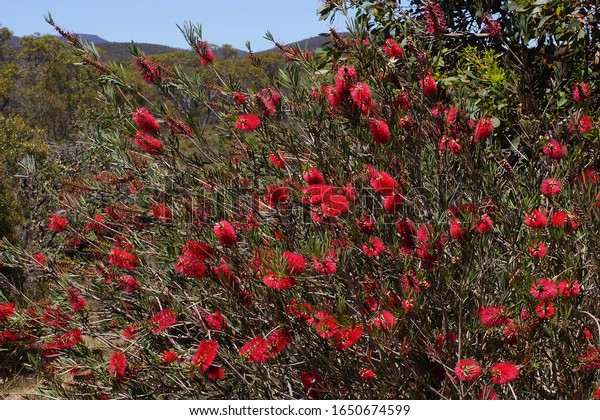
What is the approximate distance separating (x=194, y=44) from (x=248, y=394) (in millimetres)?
1439

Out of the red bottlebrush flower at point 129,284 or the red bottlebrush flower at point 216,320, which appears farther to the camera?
the red bottlebrush flower at point 129,284

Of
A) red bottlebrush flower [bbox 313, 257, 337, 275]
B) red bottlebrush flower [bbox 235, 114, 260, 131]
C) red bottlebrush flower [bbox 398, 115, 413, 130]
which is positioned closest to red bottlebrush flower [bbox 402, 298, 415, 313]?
red bottlebrush flower [bbox 313, 257, 337, 275]

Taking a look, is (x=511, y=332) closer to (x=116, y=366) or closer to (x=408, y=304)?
(x=408, y=304)

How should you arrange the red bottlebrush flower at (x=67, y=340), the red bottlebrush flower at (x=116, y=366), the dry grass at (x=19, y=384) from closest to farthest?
1. the red bottlebrush flower at (x=116, y=366)
2. the red bottlebrush flower at (x=67, y=340)
3. the dry grass at (x=19, y=384)

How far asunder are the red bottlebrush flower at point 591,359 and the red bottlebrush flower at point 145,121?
166 centimetres

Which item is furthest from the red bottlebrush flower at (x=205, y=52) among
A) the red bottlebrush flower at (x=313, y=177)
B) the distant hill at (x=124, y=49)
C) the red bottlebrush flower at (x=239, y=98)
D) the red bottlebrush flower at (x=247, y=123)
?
the distant hill at (x=124, y=49)

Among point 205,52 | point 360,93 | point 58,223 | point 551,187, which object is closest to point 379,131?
point 360,93

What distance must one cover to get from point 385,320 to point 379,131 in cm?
68

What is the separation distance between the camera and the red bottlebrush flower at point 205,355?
197 centimetres

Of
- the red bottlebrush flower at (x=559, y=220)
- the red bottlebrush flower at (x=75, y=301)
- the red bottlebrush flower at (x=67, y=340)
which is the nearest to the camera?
the red bottlebrush flower at (x=559, y=220)

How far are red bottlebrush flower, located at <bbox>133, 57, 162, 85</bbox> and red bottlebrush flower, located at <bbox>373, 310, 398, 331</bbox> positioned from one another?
4.10ft

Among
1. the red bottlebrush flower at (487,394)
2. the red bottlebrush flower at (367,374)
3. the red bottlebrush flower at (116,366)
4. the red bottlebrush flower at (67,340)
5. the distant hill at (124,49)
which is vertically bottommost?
the red bottlebrush flower at (487,394)

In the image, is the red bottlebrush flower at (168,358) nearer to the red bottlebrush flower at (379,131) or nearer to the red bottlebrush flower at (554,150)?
the red bottlebrush flower at (379,131)

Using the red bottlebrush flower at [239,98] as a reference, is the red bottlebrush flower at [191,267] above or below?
below
